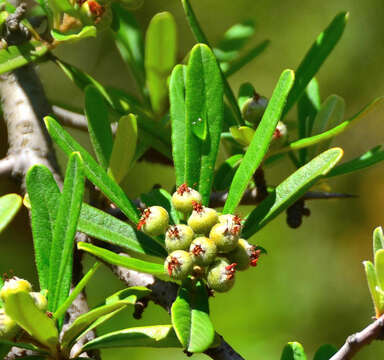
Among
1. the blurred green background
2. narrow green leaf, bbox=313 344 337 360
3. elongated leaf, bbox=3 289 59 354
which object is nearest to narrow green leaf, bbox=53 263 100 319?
elongated leaf, bbox=3 289 59 354

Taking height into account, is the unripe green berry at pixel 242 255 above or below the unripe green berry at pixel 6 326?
below

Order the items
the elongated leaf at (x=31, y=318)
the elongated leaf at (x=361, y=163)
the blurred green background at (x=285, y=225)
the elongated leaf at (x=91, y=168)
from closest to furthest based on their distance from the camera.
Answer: the elongated leaf at (x=31, y=318), the elongated leaf at (x=91, y=168), the elongated leaf at (x=361, y=163), the blurred green background at (x=285, y=225)

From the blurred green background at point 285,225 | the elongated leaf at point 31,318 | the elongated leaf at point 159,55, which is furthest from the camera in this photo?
the blurred green background at point 285,225

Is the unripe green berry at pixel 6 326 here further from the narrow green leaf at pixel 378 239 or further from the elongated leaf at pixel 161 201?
the narrow green leaf at pixel 378 239

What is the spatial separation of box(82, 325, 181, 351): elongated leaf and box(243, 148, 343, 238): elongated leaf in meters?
0.22

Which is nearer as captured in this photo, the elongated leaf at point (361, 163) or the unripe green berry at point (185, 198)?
the unripe green berry at point (185, 198)

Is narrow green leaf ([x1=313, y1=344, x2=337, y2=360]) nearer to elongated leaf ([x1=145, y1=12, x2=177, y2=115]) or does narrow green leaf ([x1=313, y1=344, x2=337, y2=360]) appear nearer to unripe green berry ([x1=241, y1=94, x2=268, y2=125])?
unripe green berry ([x1=241, y1=94, x2=268, y2=125])

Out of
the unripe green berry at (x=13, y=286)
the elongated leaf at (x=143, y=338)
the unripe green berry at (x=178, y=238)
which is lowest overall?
the elongated leaf at (x=143, y=338)

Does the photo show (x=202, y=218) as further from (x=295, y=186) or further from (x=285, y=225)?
(x=285, y=225)

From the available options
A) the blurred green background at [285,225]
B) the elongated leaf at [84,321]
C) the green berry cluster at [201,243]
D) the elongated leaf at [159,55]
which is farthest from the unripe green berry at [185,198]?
the blurred green background at [285,225]

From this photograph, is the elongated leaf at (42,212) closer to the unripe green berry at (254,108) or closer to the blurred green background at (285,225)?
Answer: the unripe green berry at (254,108)

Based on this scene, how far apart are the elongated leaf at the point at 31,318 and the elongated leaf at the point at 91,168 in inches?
9.2

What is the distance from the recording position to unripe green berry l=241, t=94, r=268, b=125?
127 centimetres

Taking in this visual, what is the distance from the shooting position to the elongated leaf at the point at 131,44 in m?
1.74
